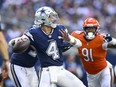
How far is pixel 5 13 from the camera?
1555cm

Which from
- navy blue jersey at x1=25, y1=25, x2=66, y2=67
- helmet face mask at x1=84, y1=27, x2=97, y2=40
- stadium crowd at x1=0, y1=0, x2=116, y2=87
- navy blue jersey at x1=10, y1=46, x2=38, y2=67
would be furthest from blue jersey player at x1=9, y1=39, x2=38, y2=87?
stadium crowd at x1=0, y1=0, x2=116, y2=87

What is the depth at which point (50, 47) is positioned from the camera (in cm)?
838

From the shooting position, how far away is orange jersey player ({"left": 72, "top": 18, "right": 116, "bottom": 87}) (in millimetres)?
9375

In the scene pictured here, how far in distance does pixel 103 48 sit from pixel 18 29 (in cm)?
585

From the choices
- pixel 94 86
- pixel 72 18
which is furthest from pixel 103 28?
pixel 94 86

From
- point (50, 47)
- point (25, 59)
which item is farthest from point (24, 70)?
point (50, 47)

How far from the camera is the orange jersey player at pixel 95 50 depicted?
9.38m

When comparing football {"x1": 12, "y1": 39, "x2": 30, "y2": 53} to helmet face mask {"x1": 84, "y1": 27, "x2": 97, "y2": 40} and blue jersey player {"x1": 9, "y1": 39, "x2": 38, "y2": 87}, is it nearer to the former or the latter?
blue jersey player {"x1": 9, "y1": 39, "x2": 38, "y2": 87}

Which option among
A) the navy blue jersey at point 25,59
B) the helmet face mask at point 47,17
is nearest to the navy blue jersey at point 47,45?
the helmet face mask at point 47,17

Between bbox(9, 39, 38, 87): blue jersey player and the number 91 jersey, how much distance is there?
0.82 metres

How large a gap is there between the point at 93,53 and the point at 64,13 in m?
6.96

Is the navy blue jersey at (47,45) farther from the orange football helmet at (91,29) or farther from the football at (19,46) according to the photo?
the orange football helmet at (91,29)

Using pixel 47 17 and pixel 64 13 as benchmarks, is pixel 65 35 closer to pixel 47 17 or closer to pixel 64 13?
pixel 47 17

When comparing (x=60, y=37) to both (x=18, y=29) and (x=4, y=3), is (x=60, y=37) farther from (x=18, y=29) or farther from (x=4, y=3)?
(x=4, y=3)
